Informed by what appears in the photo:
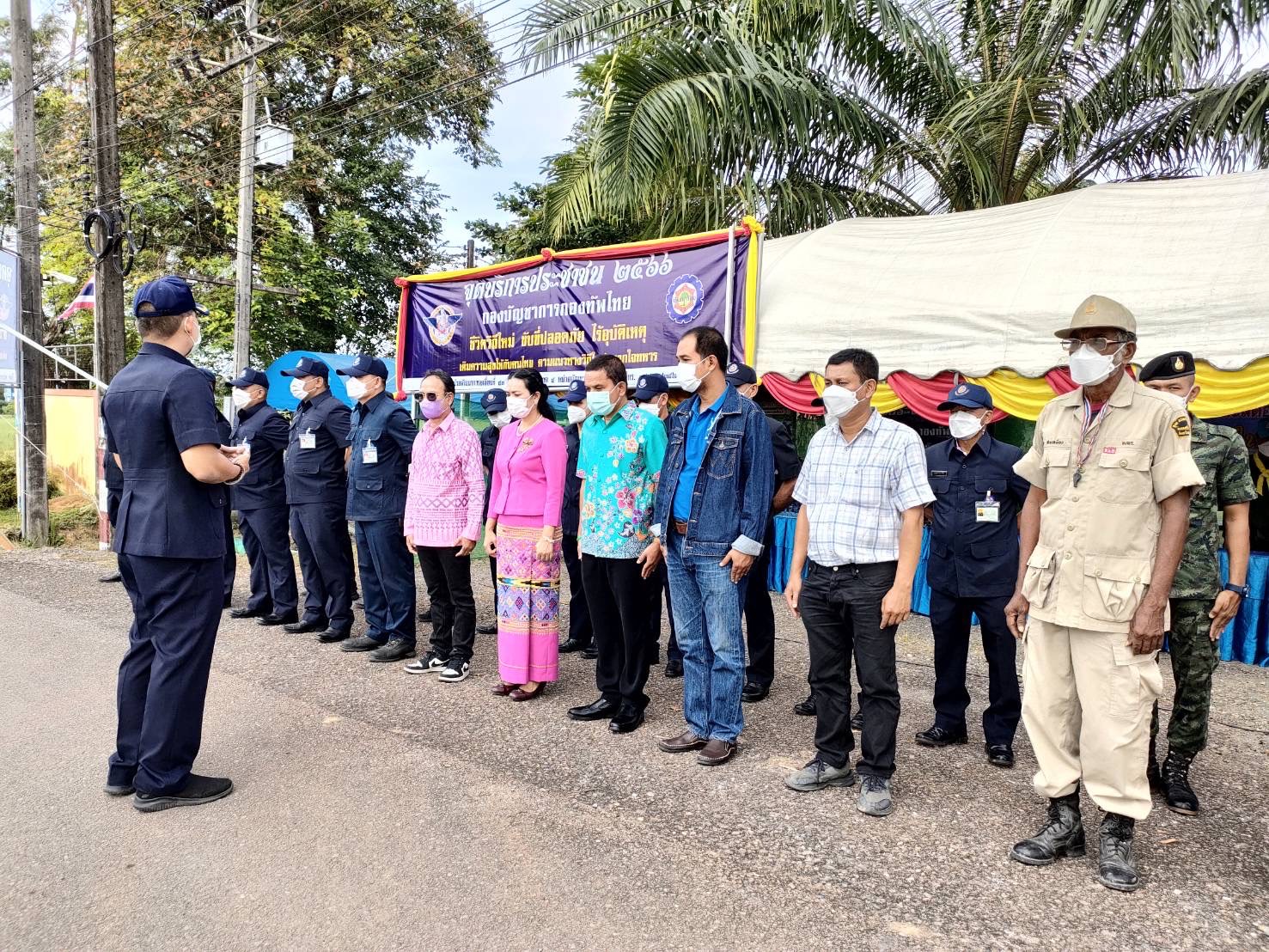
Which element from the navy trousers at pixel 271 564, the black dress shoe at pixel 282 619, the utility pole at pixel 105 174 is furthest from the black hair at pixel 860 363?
the utility pole at pixel 105 174

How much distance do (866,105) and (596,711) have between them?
24.9 ft

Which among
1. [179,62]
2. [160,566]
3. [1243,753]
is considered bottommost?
[1243,753]

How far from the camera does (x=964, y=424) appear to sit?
434 cm

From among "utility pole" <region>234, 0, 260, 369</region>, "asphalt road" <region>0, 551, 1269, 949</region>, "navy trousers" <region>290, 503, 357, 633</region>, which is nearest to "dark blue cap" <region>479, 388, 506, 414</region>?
"navy trousers" <region>290, 503, 357, 633</region>

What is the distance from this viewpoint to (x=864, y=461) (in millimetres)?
3594

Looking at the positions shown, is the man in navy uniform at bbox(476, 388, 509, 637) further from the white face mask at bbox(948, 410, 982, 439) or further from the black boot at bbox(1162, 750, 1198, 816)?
the black boot at bbox(1162, 750, 1198, 816)

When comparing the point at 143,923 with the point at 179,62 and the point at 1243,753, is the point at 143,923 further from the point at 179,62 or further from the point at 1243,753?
the point at 179,62

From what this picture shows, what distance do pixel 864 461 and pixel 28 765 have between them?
149 inches

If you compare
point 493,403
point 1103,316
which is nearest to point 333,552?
point 493,403

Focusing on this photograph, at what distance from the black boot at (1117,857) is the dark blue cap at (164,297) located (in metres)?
3.82

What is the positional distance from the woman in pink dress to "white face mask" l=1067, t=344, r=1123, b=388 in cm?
256

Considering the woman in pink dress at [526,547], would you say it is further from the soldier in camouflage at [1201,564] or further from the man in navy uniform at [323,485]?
the soldier in camouflage at [1201,564]

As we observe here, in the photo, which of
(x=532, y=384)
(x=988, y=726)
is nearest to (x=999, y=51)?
(x=532, y=384)

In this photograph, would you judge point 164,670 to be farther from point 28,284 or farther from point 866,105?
point 28,284
